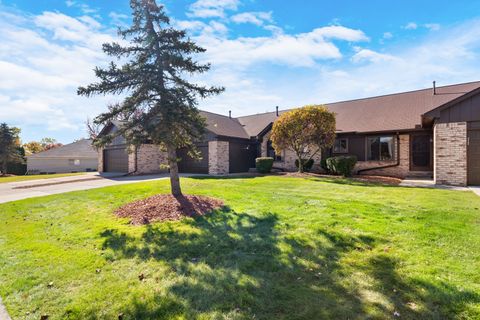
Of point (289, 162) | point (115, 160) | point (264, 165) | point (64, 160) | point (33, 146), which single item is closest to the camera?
point (264, 165)

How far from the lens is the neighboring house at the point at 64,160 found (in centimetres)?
3206

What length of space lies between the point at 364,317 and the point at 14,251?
236 inches

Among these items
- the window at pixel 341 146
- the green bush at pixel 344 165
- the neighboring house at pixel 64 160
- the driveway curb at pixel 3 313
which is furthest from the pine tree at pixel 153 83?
the neighboring house at pixel 64 160

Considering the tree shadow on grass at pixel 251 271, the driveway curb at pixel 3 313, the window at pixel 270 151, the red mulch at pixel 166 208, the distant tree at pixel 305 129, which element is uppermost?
the distant tree at pixel 305 129

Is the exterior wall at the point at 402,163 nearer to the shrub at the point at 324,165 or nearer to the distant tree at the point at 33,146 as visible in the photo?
the shrub at the point at 324,165

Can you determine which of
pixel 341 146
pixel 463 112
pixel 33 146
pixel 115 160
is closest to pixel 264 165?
pixel 341 146

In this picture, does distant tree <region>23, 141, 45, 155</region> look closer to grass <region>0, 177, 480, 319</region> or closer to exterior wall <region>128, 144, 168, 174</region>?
exterior wall <region>128, 144, 168, 174</region>

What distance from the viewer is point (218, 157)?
18031 mm

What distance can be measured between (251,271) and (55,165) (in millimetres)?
37636

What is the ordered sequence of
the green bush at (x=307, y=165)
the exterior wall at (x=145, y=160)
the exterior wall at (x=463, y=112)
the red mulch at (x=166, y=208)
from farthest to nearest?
1. the exterior wall at (x=145, y=160)
2. the green bush at (x=307, y=165)
3. the exterior wall at (x=463, y=112)
4. the red mulch at (x=166, y=208)

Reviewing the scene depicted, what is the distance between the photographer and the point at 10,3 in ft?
22.9

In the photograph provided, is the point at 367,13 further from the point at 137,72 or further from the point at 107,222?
the point at 107,222

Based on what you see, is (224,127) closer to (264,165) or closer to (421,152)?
(264,165)

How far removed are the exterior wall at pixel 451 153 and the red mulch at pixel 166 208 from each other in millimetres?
10402
